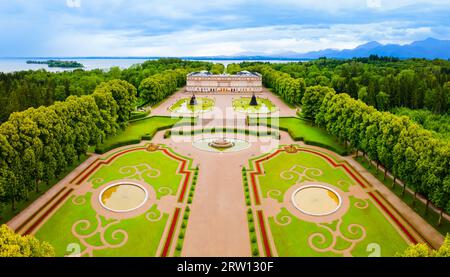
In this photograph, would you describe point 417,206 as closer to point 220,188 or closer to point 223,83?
point 220,188

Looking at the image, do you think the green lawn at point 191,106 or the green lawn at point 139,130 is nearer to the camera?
the green lawn at point 139,130

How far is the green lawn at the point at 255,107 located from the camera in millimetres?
87312

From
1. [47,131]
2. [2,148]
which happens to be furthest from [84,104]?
[2,148]

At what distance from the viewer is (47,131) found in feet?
125

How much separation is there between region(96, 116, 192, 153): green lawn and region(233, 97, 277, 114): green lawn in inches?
800

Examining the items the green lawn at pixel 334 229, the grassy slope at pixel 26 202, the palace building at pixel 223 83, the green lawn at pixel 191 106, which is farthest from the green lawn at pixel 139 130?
the palace building at pixel 223 83

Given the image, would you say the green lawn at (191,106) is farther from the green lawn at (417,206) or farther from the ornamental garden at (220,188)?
the green lawn at (417,206)

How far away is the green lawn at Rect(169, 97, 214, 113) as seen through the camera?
8734cm

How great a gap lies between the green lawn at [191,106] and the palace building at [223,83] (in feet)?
82.3

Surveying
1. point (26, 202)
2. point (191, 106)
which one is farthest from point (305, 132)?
point (26, 202)

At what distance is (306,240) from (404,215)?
12.5m

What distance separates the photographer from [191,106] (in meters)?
93.4

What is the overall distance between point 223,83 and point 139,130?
71226 millimetres

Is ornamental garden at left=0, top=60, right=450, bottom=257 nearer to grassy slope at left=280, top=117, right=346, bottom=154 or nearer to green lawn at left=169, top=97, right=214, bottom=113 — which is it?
grassy slope at left=280, top=117, right=346, bottom=154
